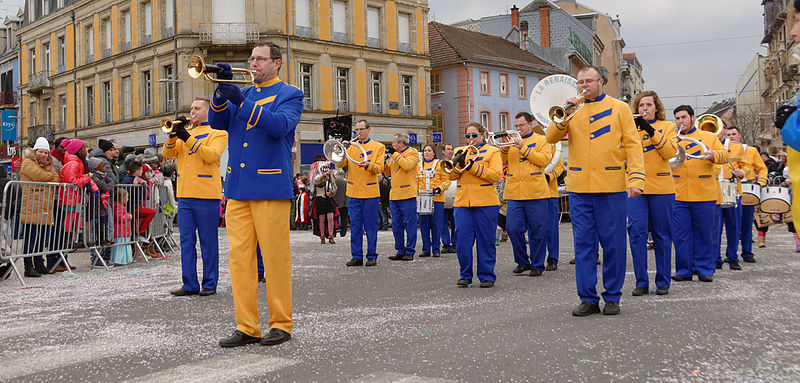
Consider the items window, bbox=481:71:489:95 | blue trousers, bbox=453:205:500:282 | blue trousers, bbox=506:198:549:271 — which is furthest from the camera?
window, bbox=481:71:489:95

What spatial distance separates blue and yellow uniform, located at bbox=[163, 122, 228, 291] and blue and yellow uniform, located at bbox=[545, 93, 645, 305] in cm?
391

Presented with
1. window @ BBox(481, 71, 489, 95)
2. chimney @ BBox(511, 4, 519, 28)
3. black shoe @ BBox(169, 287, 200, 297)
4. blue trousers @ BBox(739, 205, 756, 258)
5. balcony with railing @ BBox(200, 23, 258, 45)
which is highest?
chimney @ BBox(511, 4, 519, 28)

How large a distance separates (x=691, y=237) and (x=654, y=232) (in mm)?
1202

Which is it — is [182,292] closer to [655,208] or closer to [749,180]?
[655,208]

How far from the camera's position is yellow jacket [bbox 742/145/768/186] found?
1157cm

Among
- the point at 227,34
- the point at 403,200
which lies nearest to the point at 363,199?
the point at 403,200

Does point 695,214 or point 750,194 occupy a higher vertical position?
point 750,194

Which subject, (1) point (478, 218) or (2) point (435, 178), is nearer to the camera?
(1) point (478, 218)

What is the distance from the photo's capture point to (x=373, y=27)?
145ft

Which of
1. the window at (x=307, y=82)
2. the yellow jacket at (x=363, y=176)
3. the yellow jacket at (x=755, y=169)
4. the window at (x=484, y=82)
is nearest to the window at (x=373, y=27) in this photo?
the window at (x=307, y=82)

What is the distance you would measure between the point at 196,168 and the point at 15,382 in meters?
4.10

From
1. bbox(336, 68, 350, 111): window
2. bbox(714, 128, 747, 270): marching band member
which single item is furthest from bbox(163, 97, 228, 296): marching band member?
bbox(336, 68, 350, 111): window

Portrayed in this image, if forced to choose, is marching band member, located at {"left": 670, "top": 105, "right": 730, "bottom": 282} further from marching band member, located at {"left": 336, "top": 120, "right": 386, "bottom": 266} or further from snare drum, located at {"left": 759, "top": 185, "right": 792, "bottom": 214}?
marching band member, located at {"left": 336, "top": 120, "right": 386, "bottom": 266}

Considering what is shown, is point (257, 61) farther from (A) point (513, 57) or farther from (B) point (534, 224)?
(A) point (513, 57)
